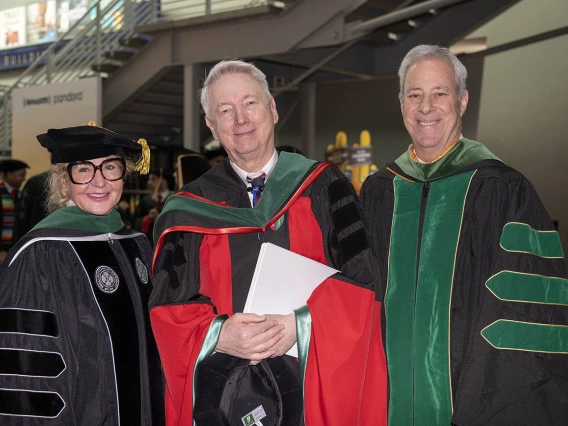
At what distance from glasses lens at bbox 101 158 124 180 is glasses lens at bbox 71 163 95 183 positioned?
45 mm

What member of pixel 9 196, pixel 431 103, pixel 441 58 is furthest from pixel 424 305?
pixel 9 196

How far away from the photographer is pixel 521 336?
2.17 m

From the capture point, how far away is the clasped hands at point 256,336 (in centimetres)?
216

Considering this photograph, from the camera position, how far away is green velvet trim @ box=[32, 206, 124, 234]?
7.95ft

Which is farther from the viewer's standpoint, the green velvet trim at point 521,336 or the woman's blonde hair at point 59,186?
the woman's blonde hair at point 59,186

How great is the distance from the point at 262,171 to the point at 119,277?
2.22 feet

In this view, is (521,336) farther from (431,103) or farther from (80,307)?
(80,307)

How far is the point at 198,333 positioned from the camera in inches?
88.7

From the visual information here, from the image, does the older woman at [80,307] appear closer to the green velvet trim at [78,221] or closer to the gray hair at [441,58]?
the green velvet trim at [78,221]

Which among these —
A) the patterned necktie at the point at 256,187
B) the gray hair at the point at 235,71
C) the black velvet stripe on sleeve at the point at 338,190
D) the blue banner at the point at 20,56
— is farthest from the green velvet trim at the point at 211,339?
the blue banner at the point at 20,56

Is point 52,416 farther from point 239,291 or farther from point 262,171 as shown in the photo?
point 262,171

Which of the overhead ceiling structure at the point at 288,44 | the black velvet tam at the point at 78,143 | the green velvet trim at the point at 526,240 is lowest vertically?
the green velvet trim at the point at 526,240

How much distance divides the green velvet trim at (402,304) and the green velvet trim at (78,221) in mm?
1099

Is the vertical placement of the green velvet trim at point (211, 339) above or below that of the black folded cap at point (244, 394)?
above
